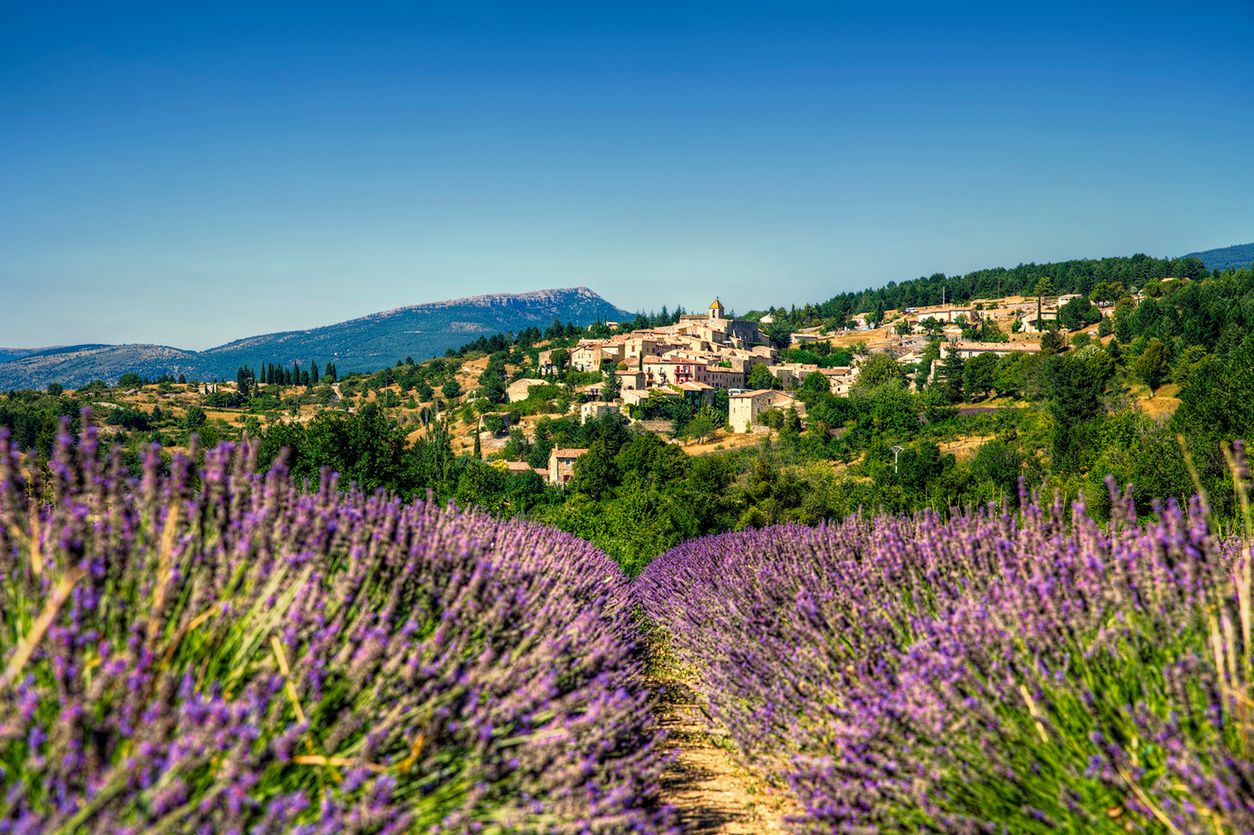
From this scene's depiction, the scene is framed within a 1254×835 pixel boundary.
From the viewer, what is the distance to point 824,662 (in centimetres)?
337

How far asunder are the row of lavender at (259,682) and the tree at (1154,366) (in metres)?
59.8

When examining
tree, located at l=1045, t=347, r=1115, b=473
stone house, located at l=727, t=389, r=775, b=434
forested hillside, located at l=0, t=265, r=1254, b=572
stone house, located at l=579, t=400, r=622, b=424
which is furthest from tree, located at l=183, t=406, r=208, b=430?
tree, located at l=1045, t=347, r=1115, b=473

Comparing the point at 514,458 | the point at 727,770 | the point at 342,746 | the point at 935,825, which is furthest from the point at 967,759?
the point at 514,458

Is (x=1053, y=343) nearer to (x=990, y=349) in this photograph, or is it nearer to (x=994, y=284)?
(x=990, y=349)

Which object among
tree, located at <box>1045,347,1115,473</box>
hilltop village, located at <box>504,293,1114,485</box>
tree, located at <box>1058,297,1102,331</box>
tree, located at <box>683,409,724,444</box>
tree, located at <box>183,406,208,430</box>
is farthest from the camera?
tree, located at <box>1058,297,1102,331</box>

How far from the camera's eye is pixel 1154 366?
52.9 meters

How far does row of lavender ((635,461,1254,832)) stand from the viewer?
2150 mm

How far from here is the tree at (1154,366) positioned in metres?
52.9

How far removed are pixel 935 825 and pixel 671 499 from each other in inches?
736

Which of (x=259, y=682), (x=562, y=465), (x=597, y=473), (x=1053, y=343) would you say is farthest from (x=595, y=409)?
(x=259, y=682)

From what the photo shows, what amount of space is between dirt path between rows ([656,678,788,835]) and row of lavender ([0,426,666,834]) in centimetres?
55

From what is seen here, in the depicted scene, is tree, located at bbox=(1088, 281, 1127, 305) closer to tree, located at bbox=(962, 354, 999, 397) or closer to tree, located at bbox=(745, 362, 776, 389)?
tree, located at bbox=(962, 354, 999, 397)

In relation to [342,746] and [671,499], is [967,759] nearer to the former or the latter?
[342,746]

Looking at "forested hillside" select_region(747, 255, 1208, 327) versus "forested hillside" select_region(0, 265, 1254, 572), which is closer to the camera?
"forested hillside" select_region(0, 265, 1254, 572)
